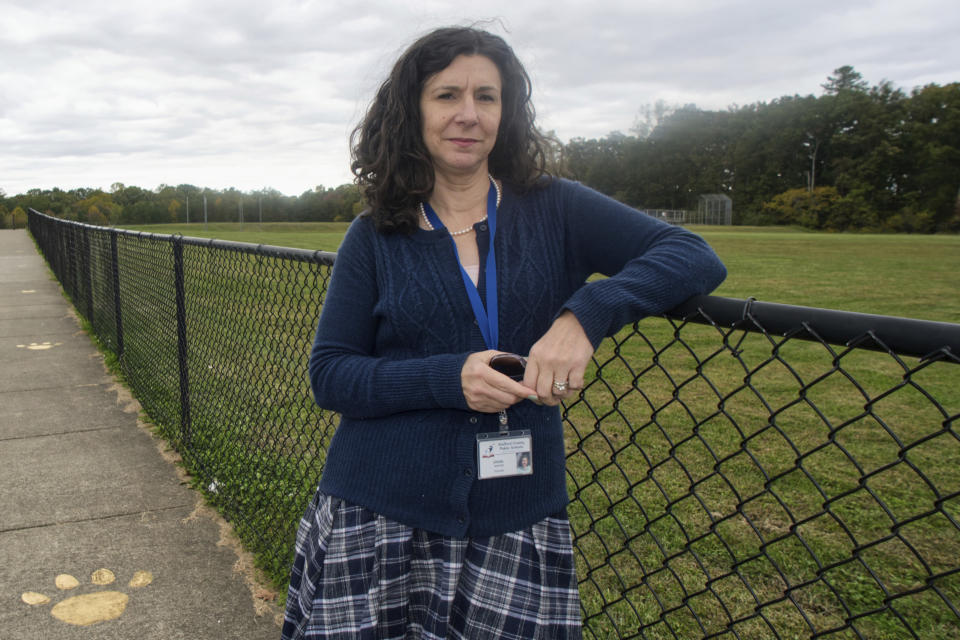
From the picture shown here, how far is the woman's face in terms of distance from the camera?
1.61 m

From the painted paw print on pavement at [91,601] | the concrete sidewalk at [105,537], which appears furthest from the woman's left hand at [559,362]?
the painted paw print on pavement at [91,601]

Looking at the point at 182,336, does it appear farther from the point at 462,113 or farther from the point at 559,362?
the point at 559,362

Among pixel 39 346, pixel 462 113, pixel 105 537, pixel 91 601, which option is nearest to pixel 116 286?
pixel 39 346

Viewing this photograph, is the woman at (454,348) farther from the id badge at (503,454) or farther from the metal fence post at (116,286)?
the metal fence post at (116,286)

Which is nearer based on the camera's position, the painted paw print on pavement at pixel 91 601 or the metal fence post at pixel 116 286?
the painted paw print on pavement at pixel 91 601

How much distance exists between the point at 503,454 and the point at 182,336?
2.98 meters

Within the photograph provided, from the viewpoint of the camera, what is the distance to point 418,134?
169 cm

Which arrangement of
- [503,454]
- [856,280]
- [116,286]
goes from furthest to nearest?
[856,280]
[116,286]
[503,454]

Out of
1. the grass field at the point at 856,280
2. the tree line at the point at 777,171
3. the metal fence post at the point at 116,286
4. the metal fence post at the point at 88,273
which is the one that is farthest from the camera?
the tree line at the point at 777,171

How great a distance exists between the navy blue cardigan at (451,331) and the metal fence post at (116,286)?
4774 mm

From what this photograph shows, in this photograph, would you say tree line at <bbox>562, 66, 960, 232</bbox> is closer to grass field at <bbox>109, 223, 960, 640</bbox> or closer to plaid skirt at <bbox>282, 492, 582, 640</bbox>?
grass field at <bbox>109, 223, 960, 640</bbox>

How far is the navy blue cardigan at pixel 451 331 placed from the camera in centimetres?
145

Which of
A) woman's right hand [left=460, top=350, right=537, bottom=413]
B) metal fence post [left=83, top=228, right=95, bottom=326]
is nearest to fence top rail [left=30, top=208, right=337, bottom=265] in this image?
woman's right hand [left=460, top=350, right=537, bottom=413]

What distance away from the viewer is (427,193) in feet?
5.43
